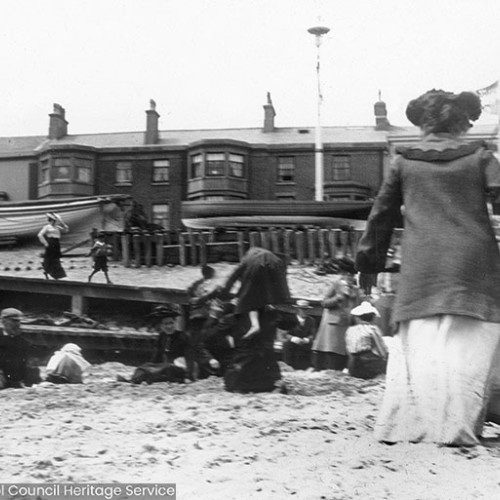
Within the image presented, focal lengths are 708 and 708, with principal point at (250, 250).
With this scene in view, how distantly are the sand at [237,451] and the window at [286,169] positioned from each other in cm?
2242

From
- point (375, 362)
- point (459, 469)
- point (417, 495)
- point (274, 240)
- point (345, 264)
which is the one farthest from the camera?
point (274, 240)

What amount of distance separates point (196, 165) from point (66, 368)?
2212 cm

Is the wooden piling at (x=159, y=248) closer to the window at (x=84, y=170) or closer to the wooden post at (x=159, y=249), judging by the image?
the wooden post at (x=159, y=249)

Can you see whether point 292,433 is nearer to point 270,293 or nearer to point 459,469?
point 459,469

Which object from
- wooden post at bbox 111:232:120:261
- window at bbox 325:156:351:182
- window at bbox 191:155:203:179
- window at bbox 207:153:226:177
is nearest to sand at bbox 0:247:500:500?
wooden post at bbox 111:232:120:261

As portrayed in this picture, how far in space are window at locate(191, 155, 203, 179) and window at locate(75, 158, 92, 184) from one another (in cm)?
393

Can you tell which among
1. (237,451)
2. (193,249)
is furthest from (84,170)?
(237,451)

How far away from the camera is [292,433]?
310 centimetres

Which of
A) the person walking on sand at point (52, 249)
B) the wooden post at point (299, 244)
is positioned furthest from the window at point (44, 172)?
the wooden post at point (299, 244)

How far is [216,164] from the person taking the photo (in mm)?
26734

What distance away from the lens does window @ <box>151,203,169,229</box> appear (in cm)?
2709

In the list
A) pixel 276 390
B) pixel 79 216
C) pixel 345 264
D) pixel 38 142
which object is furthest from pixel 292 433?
pixel 38 142

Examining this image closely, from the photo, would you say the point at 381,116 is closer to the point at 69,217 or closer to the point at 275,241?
the point at 275,241

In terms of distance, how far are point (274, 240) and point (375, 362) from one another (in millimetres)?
6476
